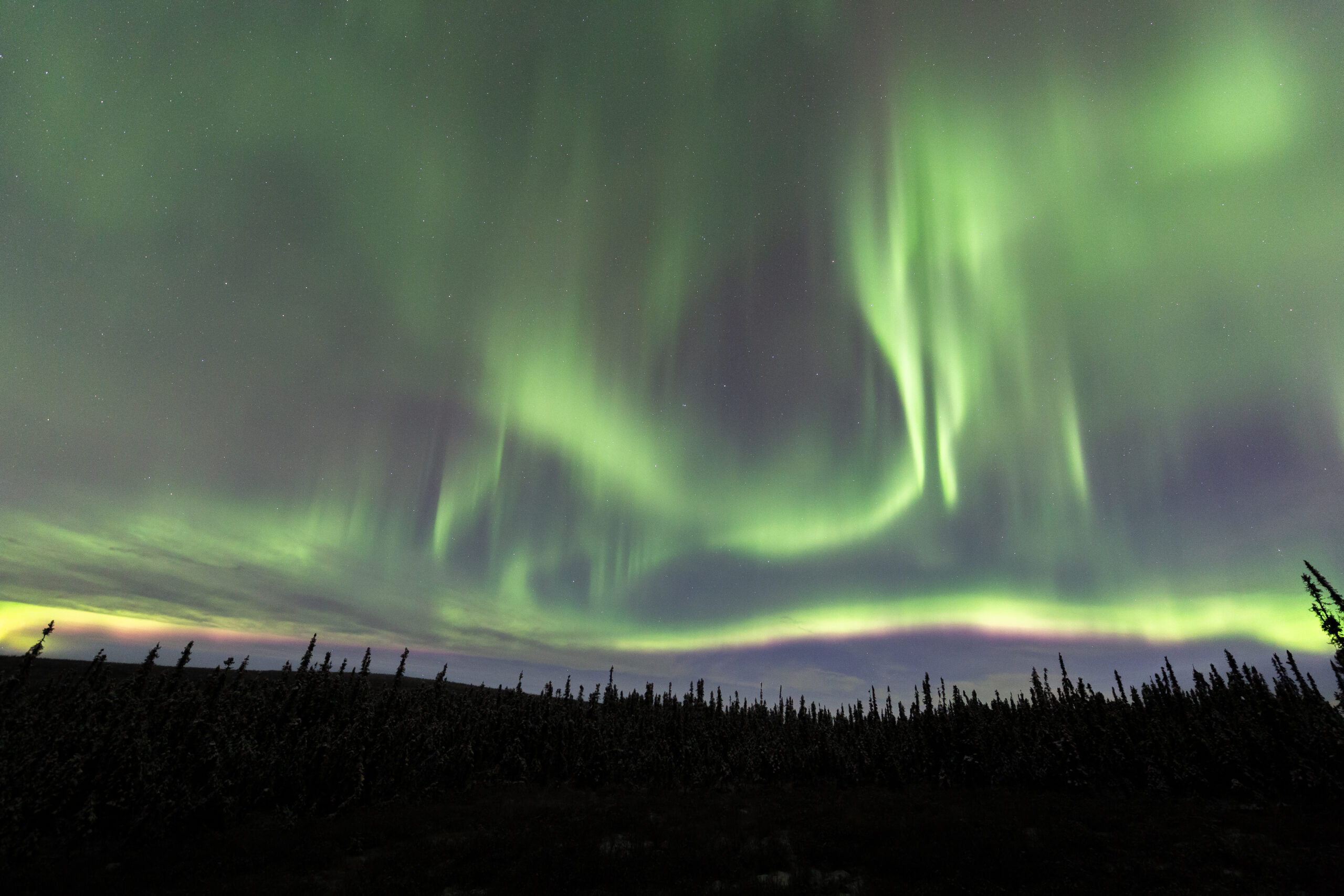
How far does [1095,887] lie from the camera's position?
25797 mm

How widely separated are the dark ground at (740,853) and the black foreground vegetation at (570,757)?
80 centimetres

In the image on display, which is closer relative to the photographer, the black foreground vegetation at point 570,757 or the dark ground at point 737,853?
the dark ground at point 737,853

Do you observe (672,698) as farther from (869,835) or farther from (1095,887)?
(1095,887)

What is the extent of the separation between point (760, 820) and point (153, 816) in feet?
147

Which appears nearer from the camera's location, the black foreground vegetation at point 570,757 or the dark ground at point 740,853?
the dark ground at point 740,853

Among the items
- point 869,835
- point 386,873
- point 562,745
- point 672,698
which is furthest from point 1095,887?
point 672,698

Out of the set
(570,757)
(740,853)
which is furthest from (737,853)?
(570,757)

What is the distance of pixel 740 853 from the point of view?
1289 inches

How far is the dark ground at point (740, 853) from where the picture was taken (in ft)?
86.8

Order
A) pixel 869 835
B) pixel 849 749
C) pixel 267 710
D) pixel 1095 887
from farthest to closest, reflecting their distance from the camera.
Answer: pixel 849 749, pixel 267 710, pixel 869 835, pixel 1095 887

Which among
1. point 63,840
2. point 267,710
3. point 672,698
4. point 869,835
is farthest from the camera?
point 672,698

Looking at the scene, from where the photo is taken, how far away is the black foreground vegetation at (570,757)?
36.7 metres

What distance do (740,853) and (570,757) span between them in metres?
54.4

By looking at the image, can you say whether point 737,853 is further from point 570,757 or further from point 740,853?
point 570,757
